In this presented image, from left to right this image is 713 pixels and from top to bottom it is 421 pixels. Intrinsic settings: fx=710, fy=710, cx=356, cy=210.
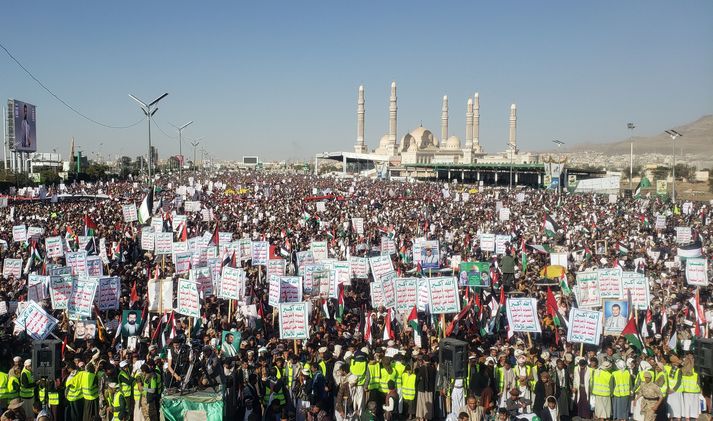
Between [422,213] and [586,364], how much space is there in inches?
848

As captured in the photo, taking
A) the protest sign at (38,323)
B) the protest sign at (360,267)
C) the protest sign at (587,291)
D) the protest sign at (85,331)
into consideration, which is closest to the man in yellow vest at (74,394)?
the protest sign at (38,323)

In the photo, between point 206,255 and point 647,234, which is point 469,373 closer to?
point 206,255

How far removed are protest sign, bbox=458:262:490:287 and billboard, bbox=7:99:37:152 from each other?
177ft

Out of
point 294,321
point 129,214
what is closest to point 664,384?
point 294,321

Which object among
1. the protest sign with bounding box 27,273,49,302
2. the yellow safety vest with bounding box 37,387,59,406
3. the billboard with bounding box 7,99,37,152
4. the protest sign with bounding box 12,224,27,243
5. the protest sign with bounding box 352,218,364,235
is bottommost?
the yellow safety vest with bounding box 37,387,59,406

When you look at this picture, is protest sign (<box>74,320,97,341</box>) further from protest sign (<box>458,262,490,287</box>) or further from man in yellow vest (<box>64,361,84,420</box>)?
protest sign (<box>458,262,490,287</box>)

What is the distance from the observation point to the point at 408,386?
8.04 metres

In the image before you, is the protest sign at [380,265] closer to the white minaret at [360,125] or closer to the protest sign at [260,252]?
the protest sign at [260,252]

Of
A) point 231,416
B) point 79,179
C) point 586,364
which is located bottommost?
point 231,416

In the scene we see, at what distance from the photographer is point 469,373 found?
8258mm

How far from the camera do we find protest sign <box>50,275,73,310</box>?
437 inches

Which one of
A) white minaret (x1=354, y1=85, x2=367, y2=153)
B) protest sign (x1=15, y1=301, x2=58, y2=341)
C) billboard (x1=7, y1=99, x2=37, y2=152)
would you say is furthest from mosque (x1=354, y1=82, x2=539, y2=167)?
protest sign (x1=15, y1=301, x2=58, y2=341)

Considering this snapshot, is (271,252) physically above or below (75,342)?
above

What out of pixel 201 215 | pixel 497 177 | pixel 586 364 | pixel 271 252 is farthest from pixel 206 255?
pixel 497 177
